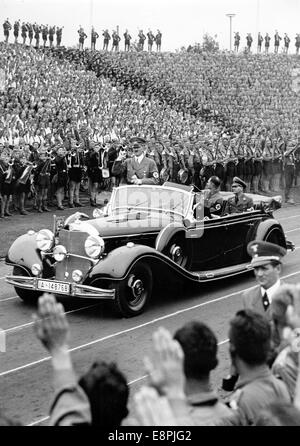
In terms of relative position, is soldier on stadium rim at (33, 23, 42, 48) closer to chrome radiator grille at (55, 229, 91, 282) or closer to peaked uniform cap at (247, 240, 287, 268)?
chrome radiator grille at (55, 229, 91, 282)

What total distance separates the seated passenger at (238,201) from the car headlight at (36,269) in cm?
353

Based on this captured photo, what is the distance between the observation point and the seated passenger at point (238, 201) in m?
12.1

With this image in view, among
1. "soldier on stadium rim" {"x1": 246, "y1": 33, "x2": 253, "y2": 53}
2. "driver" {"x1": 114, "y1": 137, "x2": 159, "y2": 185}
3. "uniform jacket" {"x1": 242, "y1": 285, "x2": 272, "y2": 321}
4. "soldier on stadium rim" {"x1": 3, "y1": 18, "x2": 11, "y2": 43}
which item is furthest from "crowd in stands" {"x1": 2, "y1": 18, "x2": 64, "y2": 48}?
"uniform jacket" {"x1": 242, "y1": 285, "x2": 272, "y2": 321}

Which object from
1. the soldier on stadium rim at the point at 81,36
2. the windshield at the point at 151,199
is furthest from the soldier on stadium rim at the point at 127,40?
the windshield at the point at 151,199

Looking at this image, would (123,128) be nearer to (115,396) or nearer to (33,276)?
(33,276)

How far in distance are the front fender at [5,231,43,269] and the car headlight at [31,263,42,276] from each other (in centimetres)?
5

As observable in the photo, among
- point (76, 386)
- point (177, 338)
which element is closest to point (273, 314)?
point (177, 338)

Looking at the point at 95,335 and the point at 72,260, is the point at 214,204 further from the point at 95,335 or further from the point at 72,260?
the point at 95,335

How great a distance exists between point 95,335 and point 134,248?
4.55 feet

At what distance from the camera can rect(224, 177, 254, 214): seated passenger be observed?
1211cm

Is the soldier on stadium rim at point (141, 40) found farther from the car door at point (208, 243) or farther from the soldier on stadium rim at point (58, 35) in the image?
the car door at point (208, 243)

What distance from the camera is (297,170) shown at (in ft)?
83.3

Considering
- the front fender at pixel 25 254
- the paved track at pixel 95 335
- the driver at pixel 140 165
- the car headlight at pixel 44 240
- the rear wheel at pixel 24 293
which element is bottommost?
the paved track at pixel 95 335

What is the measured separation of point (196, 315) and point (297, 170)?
1653 centimetres
